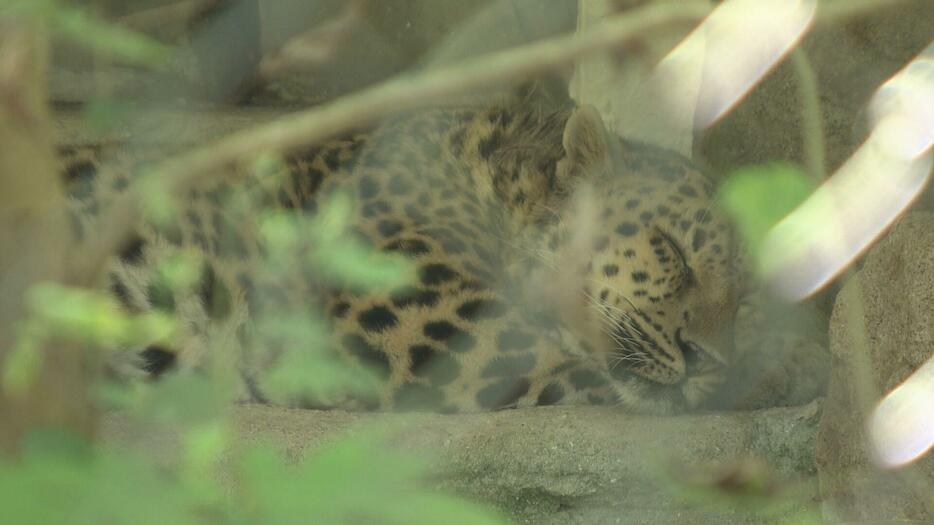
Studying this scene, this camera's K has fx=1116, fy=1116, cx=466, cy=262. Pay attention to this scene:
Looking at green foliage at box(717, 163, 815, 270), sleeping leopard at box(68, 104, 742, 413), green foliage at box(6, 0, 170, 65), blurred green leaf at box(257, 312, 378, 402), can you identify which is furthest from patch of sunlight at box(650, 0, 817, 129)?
green foliage at box(6, 0, 170, 65)

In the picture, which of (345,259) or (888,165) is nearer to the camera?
(345,259)

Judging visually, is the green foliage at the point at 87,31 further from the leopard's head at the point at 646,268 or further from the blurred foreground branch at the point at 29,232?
the leopard's head at the point at 646,268

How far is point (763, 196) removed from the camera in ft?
2.76

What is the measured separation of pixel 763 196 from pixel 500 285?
2.42 metres

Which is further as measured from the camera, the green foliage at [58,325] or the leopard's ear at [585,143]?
the leopard's ear at [585,143]

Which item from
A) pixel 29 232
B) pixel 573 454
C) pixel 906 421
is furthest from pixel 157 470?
pixel 573 454

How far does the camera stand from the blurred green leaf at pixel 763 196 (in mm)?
837

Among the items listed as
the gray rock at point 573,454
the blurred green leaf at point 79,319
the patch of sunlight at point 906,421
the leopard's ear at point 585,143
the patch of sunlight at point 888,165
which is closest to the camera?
the blurred green leaf at point 79,319

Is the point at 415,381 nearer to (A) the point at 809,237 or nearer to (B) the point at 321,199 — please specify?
(B) the point at 321,199

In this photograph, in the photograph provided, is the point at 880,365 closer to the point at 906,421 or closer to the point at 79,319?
the point at 906,421

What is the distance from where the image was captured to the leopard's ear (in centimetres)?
320

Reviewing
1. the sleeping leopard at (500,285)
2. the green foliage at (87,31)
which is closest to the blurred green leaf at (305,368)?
the green foliage at (87,31)

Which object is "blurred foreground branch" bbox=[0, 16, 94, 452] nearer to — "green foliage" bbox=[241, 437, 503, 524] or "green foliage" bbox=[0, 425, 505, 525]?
"green foliage" bbox=[0, 425, 505, 525]

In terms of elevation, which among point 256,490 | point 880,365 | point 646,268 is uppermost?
point 646,268
